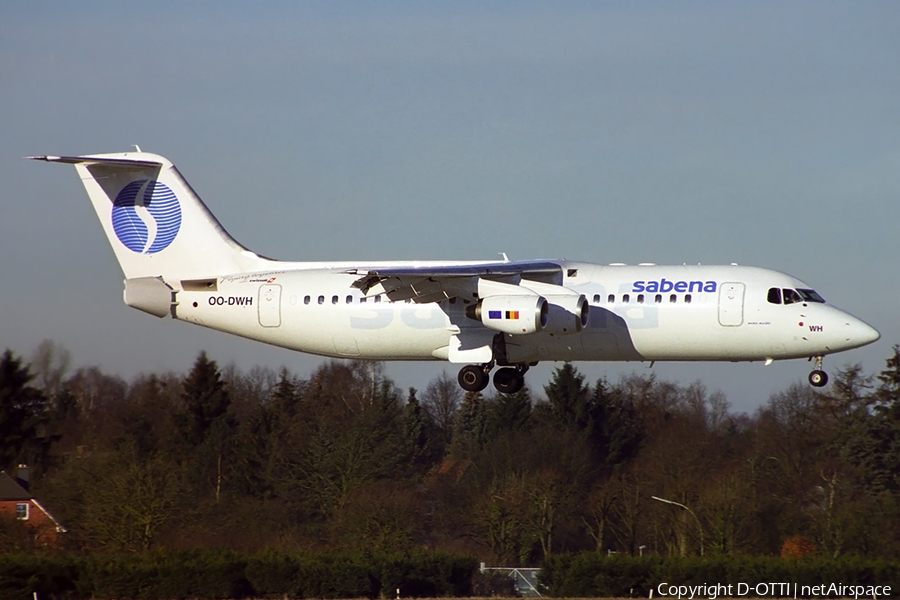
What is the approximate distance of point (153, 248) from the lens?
31.2 meters

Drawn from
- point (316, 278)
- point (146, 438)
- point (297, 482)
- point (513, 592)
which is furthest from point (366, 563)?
point (146, 438)

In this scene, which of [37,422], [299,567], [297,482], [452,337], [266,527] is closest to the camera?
[299,567]

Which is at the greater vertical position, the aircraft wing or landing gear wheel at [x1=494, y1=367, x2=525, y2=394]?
the aircraft wing

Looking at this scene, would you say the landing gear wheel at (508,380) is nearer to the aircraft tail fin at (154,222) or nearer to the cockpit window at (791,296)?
the aircraft tail fin at (154,222)

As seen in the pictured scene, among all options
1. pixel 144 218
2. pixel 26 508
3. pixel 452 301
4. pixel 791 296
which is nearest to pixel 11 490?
pixel 26 508

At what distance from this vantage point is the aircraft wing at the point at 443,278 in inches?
1064

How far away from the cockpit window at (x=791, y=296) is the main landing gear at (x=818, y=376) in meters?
1.29

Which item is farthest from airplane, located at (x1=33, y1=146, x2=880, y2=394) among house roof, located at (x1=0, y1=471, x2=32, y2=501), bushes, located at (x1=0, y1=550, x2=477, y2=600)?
house roof, located at (x1=0, y1=471, x2=32, y2=501)

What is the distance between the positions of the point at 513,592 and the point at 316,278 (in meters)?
8.31

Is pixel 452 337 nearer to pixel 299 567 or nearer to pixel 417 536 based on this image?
pixel 299 567

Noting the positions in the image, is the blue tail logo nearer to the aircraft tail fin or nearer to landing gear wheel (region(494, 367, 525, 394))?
the aircraft tail fin

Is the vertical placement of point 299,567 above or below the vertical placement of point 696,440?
below

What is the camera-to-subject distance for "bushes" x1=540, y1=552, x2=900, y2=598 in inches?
1043

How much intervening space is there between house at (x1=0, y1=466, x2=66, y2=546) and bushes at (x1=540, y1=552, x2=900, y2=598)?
12.2 meters
